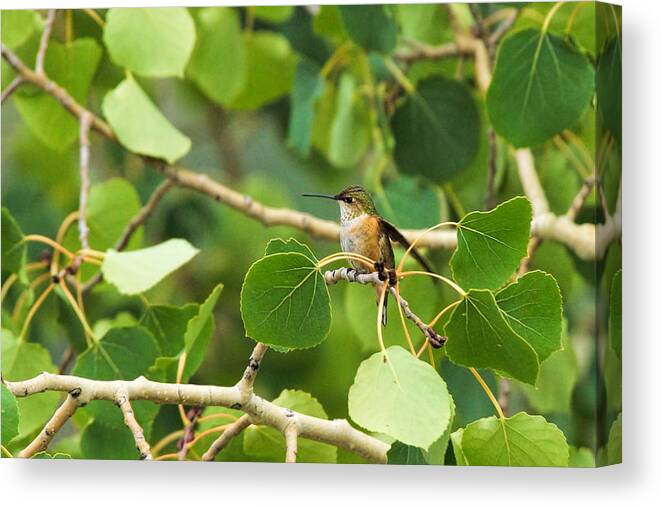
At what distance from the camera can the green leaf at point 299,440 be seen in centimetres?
149

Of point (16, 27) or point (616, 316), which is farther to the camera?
point (16, 27)

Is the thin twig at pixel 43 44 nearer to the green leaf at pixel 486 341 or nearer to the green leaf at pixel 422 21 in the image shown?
the green leaf at pixel 422 21

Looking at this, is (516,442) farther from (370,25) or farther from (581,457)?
(370,25)

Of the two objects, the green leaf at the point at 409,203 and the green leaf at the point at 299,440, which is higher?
the green leaf at the point at 409,203

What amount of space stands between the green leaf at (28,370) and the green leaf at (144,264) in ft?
0.45

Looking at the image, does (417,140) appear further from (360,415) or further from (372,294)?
(360,415)

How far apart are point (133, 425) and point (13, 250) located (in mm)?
313

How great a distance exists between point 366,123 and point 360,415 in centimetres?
35

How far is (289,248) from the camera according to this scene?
139 cm

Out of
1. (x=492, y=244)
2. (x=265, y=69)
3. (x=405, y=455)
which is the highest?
(x=265, y=69)

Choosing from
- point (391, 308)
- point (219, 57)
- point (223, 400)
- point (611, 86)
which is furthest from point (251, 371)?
point (611, 86)

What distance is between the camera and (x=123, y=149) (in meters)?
1.58

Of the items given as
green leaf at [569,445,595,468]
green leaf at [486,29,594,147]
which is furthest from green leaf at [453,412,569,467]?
green leaf at [486,29,594,147]

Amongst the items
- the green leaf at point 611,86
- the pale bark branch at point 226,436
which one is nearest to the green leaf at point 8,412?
the pale bark branch at point 226,436
